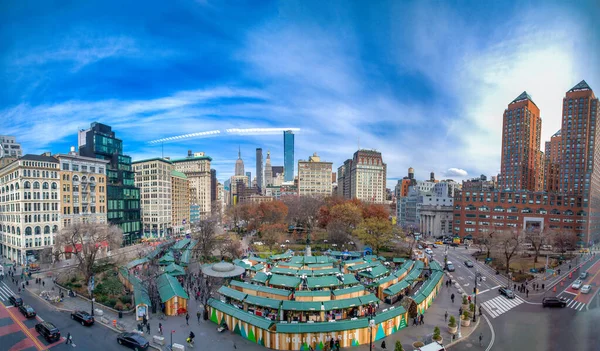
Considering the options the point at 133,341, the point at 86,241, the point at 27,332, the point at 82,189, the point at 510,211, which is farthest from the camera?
the point at 510,211

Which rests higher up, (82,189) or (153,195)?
(82,189)

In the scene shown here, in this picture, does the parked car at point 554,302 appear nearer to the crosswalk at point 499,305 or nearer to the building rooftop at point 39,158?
the crosswalk at point 499,305

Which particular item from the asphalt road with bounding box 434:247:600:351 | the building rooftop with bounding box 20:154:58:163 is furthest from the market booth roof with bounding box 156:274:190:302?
the building rooftop with bounding box 20:154:58:163

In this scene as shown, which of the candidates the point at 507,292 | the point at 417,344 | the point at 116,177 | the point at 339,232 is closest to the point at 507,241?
the point at 507,292

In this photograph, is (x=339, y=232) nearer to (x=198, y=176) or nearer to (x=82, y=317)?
(x=82, y=317)

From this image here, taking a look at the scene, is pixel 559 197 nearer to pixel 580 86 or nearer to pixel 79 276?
pixel 580 86

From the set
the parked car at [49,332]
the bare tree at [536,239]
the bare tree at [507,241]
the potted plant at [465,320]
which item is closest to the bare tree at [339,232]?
the bare tree at [507,241]

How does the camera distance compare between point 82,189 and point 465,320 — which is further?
point 82,189

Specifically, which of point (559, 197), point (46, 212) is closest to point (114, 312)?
point (46, 212)
